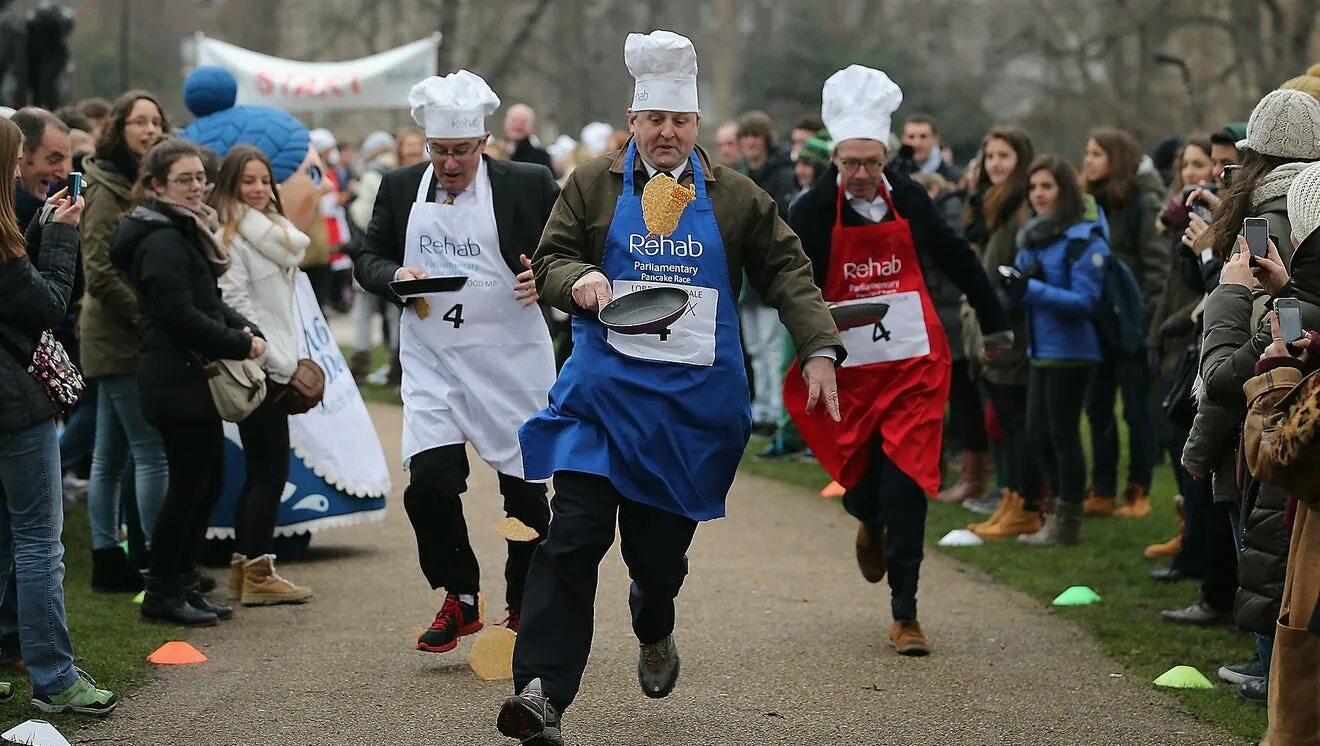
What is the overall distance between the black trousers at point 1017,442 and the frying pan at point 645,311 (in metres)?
5.17

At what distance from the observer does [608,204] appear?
5.70 metres

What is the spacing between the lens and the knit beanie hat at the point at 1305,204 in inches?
195

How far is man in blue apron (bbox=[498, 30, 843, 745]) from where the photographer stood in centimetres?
Result: 543

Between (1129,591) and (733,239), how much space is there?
374cm

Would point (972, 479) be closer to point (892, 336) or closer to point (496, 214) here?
point (892, 336)

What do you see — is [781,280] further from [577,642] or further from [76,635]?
[76,635]

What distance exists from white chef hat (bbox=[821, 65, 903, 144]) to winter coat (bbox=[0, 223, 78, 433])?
9.92 ft

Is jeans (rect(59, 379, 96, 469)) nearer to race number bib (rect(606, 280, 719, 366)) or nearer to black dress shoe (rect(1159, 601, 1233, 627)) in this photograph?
race number bib (rect(606, 280, 719, 366))

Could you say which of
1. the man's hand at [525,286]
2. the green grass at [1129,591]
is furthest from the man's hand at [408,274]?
the green grass at [1129,591]

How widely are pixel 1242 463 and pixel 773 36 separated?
112ft

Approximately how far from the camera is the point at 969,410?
1157 cm

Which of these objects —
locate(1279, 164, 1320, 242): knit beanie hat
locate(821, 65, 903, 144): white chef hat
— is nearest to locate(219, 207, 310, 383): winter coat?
locate(821, 65, 903, 144): white chef hat

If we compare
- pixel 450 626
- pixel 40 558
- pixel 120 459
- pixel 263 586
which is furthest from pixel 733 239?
pixel 120 459

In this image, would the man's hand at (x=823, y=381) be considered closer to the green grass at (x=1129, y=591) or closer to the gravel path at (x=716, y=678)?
the gravel path at (x=716, y=678)
